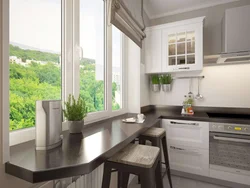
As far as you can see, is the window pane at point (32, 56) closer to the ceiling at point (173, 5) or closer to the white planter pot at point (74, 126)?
the white planter pot at point (74, 126)

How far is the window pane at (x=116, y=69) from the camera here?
220cm

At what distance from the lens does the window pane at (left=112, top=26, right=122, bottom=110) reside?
7.23ft

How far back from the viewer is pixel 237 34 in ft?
6.67

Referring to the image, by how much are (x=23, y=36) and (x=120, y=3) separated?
3.14 ft

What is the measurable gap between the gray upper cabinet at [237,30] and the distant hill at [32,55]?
2.16m

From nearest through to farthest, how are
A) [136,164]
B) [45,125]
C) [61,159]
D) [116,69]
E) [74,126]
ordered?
[61,159] < [45,125] < [136,164] < [74,126] < [116,69]

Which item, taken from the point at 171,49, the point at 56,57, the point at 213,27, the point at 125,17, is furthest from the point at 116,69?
the point at 213,27

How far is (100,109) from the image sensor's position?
186cm

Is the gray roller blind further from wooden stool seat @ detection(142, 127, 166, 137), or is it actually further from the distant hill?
wooden stool seat @ detection(142, 127, 166, 137)

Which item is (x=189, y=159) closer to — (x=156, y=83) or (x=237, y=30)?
(x=156, y=83)

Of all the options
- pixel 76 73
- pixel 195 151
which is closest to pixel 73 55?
pixel 76 73

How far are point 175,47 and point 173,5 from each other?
760 millimetres

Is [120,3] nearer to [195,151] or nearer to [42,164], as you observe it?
[42,164]

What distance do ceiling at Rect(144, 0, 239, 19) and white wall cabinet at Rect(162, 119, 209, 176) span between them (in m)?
1.93
